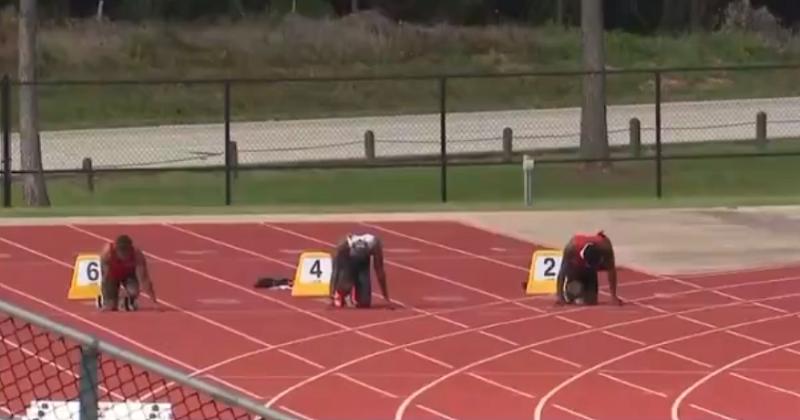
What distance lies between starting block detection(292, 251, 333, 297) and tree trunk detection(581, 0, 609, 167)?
12.9 meters

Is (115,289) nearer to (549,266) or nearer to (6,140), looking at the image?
(549,266)

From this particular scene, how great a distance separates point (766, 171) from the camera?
31.2m

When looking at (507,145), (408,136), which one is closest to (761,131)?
(507,145)

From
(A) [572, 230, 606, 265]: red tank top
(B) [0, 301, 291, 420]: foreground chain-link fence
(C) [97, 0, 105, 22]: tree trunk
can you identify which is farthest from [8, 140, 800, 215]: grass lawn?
(C) [97, 0, 105, 22]: tree trunk

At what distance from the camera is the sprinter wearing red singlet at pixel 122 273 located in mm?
16781

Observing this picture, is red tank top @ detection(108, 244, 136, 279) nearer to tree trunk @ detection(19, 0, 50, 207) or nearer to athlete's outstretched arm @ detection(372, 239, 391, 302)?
athlete's outstretched arm @ detection(372, 239, 391, 302)

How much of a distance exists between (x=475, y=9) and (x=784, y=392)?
4814 centimetres

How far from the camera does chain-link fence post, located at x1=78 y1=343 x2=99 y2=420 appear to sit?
5996mm

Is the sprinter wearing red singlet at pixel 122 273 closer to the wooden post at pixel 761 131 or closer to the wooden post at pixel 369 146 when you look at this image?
the wooden post at pixel 369 146

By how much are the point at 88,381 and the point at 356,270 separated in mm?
11416

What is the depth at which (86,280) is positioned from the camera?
18.3m

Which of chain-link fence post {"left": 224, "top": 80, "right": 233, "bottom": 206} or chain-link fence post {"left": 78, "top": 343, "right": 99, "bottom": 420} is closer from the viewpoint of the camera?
chain-link fence post {"left": 78, "top": 343, "right": 99, "bottom": 420}

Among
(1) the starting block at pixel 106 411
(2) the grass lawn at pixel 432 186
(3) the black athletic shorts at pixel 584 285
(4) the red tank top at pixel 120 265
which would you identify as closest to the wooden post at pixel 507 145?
(2) the grass lawn at pixel 432 186

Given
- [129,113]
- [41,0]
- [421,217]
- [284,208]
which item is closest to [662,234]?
[421,217]
